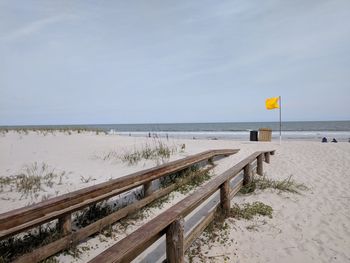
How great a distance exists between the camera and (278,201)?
5445 mm

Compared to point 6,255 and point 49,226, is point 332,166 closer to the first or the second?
point 49,226

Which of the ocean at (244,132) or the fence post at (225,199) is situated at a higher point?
the fence post at (225,199)

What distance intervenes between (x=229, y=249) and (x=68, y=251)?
2138 millimetres

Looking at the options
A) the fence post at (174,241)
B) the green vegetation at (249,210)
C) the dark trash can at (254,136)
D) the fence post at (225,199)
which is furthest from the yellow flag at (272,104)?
the fence post at (174,241)

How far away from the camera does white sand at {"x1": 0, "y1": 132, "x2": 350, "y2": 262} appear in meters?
3.53

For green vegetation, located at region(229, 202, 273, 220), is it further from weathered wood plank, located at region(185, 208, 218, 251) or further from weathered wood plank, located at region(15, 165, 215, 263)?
weathered wood plank, located at region(15, 165, 215, 263)

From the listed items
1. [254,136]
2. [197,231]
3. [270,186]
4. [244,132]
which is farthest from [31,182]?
[244,132]

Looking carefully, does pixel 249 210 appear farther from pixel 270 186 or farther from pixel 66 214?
pixel 66 214

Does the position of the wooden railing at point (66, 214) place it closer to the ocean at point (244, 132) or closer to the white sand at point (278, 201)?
the white sand at point (278, 201)

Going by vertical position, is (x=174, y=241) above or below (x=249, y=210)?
above

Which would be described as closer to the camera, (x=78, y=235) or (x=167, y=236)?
(x=167, y=236)

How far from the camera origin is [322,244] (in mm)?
3740

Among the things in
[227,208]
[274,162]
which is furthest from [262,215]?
[274,162]

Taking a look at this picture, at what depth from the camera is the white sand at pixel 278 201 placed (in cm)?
353
